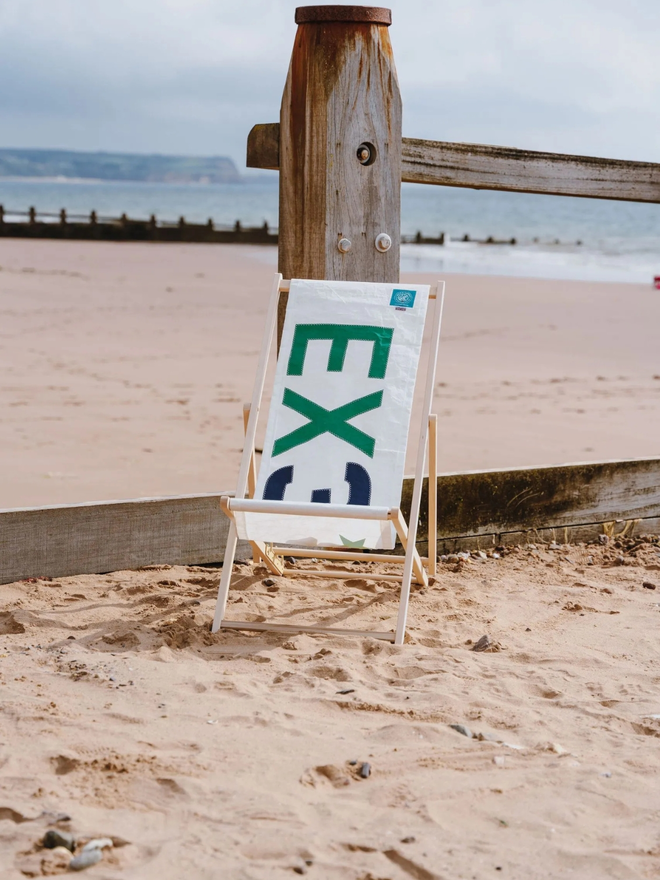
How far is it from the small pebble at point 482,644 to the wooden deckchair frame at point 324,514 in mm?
246

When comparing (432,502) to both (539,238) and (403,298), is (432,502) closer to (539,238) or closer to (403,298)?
(403,298)

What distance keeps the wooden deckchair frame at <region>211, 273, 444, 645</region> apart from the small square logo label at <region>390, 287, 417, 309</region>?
10cm

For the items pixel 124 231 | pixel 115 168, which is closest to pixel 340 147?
pixel 124 231

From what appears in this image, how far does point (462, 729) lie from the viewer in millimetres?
2494

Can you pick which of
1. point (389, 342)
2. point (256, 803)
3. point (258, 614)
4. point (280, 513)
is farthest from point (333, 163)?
point (256, 803)

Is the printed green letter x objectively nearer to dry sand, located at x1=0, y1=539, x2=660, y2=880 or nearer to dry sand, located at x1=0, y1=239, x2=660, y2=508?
dry sand, located at x1=0, y1=539, x2=660, y2=880

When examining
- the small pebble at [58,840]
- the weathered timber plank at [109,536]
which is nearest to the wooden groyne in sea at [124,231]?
the weathered timber plank at [109,536]

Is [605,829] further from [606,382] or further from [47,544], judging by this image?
[606,382]

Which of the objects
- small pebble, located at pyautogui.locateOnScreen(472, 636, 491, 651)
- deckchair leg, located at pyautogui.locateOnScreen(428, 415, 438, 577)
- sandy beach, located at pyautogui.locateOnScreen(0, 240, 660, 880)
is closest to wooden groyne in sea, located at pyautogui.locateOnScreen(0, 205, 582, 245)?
sandy beach, located at pyautogui.locateOnScreen(0, 240, 660, 880)

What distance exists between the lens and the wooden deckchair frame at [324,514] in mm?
3031

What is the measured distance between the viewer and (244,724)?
249 cm

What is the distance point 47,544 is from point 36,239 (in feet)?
89.6

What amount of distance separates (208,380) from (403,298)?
17.9 ft

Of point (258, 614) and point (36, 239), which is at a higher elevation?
point (36, 239)
